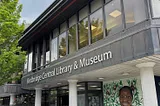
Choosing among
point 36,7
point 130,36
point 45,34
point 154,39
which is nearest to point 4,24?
point 45,34

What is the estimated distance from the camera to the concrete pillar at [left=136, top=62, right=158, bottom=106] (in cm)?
615

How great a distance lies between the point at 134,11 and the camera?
6734mm

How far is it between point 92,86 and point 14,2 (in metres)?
6.54

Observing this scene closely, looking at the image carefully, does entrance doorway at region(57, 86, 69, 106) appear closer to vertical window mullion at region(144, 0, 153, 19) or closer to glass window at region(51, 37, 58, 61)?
glass window at region(51, 37, 58, 61)

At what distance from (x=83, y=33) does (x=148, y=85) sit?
423 centimetres

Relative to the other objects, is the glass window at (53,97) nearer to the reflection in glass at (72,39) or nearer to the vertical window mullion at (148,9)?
the reflection in glass at (72,39)

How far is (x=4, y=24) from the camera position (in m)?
10.1

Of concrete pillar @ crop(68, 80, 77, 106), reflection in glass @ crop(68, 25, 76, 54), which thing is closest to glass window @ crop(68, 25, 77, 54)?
reflection in glass @ crop(68, 25, 76, 54)

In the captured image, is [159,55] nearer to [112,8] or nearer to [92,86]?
[112,8]

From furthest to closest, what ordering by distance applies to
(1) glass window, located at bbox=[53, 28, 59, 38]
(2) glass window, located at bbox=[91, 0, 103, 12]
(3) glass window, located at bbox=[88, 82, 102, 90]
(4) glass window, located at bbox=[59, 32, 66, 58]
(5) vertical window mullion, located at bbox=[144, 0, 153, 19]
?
(1) glass window, located at bbox=[53, 28, 59, 38] → (3) glass window, located at bbox=[88, 82, 102, 90] → (4) glass window, located at bbox=[59, 32, 66, 58] → (2) glass window, located at bbox=[91, 0, 103, 12] → (5) vertical window mullion, located at bbox=[144, 0, 153, 19]

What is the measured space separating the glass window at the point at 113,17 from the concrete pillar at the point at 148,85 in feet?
5.55

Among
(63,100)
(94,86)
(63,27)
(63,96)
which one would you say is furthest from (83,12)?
(63,100)

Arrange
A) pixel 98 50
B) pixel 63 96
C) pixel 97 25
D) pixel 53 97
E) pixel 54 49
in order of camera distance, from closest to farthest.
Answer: pixel 98 50
pixel 97 25
pixel 54 49
pixel 63 96
pixel 53 97

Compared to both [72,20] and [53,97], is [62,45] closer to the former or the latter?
[72,20]
